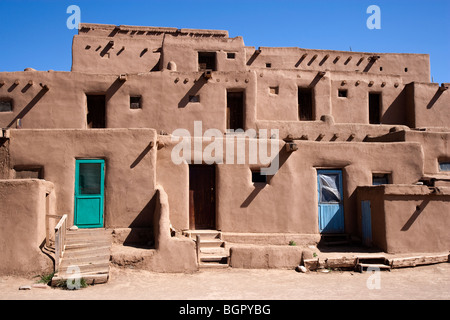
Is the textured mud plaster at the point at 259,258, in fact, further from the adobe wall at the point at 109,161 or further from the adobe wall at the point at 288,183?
the adobe wall at the point at 109,161

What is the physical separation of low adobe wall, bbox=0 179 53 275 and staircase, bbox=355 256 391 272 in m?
7.66

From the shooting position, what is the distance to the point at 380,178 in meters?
14.9

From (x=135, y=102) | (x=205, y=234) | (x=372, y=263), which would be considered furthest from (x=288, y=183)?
(x=135, y=102)

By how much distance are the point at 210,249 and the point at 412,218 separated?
6015 mm

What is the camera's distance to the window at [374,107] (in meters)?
20.2

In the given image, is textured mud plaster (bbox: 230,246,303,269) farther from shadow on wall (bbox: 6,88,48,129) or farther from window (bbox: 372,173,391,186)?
shadow on wall (bbox: 6,88,48,129)

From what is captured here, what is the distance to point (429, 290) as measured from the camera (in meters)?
9.52

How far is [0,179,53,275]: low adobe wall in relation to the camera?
10041 millimetres

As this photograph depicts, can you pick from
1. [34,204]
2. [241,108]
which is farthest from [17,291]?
[241,108]

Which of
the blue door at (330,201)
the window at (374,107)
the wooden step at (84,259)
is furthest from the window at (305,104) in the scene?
the wooden step at (84,259)

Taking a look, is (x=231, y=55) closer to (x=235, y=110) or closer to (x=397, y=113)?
(x=235, y=110)

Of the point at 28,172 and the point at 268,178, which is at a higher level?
the point at 28,172

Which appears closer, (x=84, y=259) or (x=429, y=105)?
(x=84, y=259)

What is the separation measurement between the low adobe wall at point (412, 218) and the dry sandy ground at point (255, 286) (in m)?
1.20
